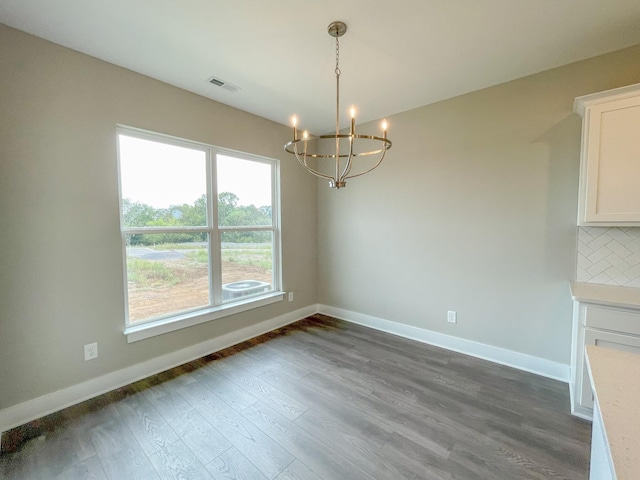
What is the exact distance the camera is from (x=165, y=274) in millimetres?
2646

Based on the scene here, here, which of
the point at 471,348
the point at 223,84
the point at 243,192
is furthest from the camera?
the point at 243,192

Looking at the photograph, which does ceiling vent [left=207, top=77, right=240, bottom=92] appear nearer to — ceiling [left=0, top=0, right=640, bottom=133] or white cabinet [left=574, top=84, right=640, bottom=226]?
ceiling [left=0, top=0, right=640, bottom=133]

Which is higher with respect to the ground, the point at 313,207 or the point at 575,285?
the point at 313,207

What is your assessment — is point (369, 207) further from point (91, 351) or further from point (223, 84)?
point (91, 351)

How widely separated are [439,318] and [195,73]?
11.3 ft

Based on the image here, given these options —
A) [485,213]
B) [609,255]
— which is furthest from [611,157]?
[485,213]

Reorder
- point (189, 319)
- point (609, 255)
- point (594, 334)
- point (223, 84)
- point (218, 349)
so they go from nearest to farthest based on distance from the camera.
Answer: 1. point (594, 334)
2. point (609, 255)
3. point (223, 84)
4. point (189, 319)
5. point (218, 349)

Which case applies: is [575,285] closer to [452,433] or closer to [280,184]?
[452,433]

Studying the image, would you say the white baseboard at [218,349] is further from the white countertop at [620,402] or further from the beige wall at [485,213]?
the white countertop at [620,402]

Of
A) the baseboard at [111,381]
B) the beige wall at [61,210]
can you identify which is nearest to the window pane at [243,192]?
the beige wall at [61,210]

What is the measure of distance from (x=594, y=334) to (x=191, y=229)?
339 cm

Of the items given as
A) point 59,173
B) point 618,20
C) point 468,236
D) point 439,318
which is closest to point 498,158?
point 468,236

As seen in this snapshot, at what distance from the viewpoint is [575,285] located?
7.11 ft

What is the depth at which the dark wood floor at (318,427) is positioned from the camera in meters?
1.54
